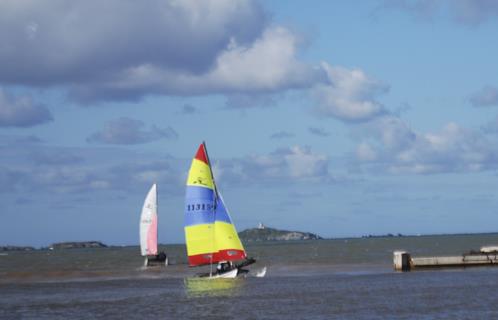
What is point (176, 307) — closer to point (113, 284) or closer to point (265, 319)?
point (265, 319)

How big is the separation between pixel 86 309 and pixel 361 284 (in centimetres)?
2246

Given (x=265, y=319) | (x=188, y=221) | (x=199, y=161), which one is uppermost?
(x=199, y=161)

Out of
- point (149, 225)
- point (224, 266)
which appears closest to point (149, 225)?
point (149, 225)

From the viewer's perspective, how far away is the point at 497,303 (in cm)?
5112

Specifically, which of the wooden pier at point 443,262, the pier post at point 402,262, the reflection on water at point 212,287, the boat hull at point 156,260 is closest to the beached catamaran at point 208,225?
the reflection on water at point 212,287

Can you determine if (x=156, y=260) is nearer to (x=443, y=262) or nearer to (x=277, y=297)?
(x=443, y=262)

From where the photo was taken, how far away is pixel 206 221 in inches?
3127

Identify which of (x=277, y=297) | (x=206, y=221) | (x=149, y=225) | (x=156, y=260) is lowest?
(x=277, y=297)

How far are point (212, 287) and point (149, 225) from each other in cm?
5633

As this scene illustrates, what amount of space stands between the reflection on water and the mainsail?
4411 cm

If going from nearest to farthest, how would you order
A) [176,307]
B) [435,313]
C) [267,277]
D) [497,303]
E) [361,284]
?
[435,313] < [497,303] < [176,307] < [361,284] < [267,277]

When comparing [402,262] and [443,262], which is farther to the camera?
[443,262]

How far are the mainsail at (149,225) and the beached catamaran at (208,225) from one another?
4649cm

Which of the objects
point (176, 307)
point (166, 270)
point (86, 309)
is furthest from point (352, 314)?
point (166, 270)
